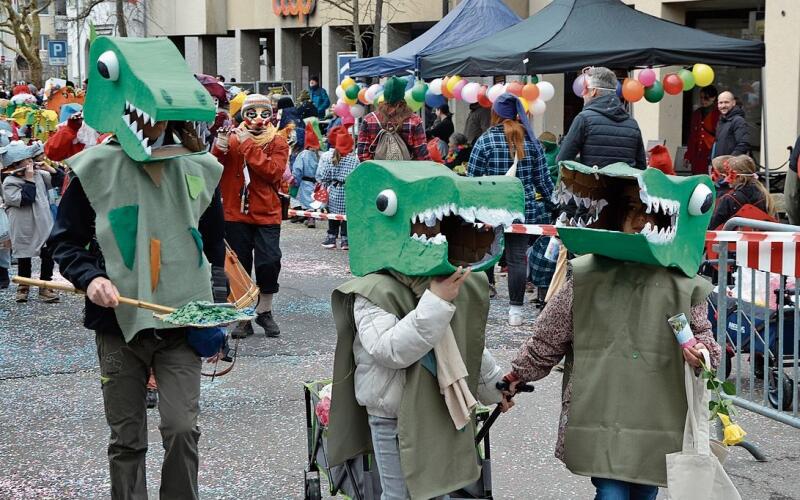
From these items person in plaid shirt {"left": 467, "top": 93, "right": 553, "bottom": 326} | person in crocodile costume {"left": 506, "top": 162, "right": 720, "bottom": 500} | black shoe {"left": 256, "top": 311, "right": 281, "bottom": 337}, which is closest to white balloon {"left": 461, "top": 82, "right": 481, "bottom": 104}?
person in plaid shirt {"left": 467, "top": 93, "right": 553, "bottom": 326}

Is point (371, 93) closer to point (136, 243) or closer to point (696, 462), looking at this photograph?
point (136, 243)

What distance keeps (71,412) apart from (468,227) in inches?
138

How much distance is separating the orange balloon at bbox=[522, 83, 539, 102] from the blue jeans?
864 centimetres

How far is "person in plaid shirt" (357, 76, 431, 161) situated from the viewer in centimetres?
978

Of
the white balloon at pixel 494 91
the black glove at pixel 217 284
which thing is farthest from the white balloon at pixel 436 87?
the black glove at pixel 217 284

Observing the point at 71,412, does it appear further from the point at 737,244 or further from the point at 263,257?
the point at 737,244

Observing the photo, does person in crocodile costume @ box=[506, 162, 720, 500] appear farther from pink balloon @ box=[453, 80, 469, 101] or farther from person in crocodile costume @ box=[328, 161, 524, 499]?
pink balloon @ box=[453, 80, 469, 101]

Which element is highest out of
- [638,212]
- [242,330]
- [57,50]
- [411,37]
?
[411,37]

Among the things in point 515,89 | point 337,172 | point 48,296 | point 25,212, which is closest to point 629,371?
point 48,296

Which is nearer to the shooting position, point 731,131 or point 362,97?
point 731,131

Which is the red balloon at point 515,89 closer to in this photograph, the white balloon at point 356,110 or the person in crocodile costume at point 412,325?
the white balloon at point 356,110

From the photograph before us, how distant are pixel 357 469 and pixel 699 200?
151 cm

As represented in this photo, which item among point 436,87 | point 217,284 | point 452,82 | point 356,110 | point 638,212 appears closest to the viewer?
point 638,212

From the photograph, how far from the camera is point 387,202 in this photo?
3768mm
